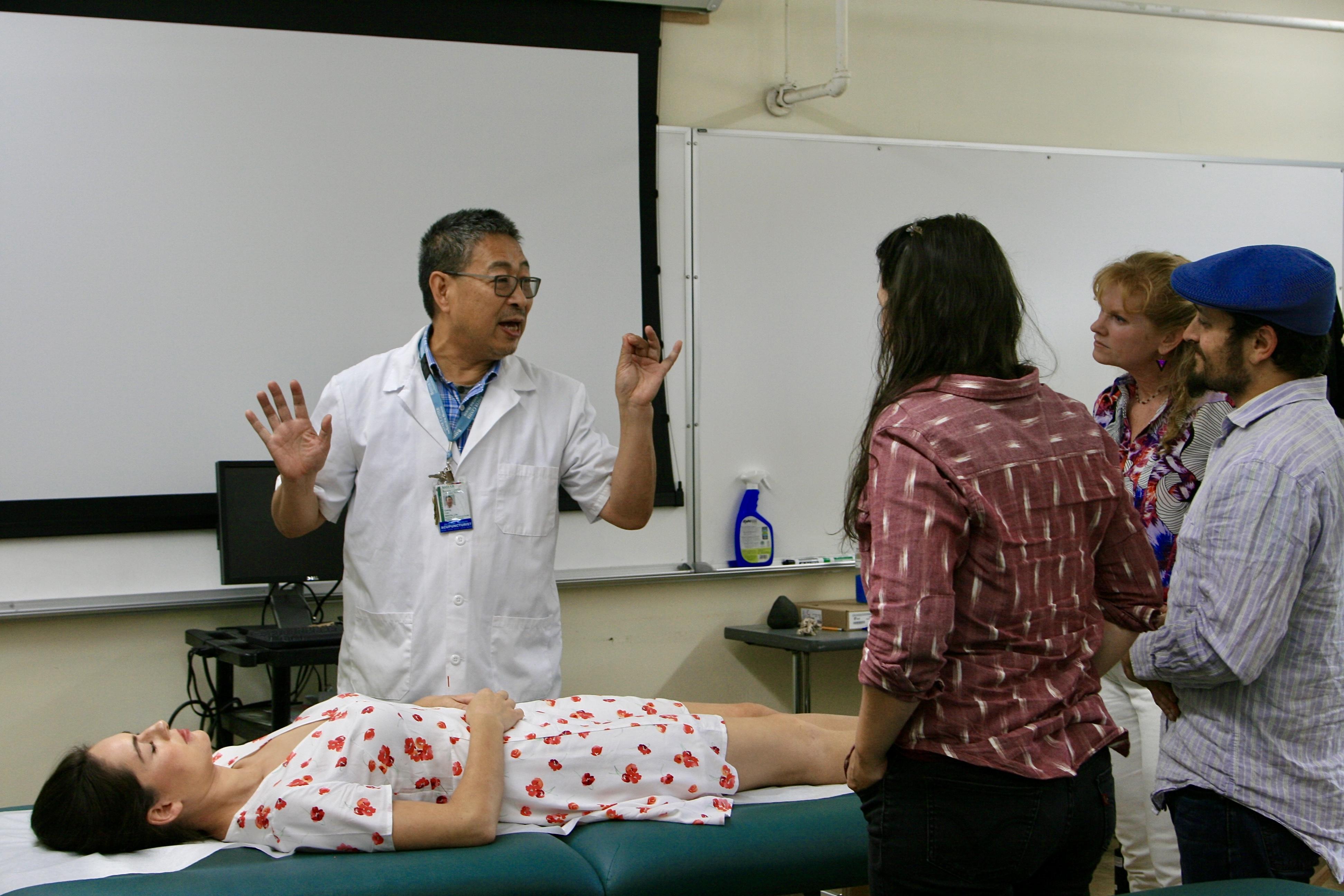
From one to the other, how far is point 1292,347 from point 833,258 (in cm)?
227

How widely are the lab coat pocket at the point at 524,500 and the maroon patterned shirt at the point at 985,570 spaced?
1.18 m

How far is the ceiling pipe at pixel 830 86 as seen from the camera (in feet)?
11.3

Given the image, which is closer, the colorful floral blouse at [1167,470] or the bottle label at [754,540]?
the colorful floral blouse at [1167,470]

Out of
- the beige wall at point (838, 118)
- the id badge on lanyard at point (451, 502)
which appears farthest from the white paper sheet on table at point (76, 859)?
the beige wall at point (838, 118)

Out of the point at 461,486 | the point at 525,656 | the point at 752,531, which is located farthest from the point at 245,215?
the point at 752,531

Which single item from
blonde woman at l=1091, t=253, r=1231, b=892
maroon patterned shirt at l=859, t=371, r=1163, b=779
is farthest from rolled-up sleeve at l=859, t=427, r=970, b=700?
blonde woman at l=1091, t=253, r=1231, b=892

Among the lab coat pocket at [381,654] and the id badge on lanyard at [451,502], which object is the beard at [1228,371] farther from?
the lab coat pocket at [381,654]

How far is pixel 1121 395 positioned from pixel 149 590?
242 centimetres

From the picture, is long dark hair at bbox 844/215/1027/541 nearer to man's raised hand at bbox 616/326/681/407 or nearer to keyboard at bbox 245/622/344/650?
man's raised hand at bbox 616/326/681/407

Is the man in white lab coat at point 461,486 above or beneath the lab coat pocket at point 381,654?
above

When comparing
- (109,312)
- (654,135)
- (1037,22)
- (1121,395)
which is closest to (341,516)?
(109,312)

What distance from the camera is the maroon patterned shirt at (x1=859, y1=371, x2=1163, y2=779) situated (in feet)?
3.68

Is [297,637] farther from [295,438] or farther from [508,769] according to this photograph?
[508,769]

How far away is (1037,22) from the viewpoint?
3.93 meters
